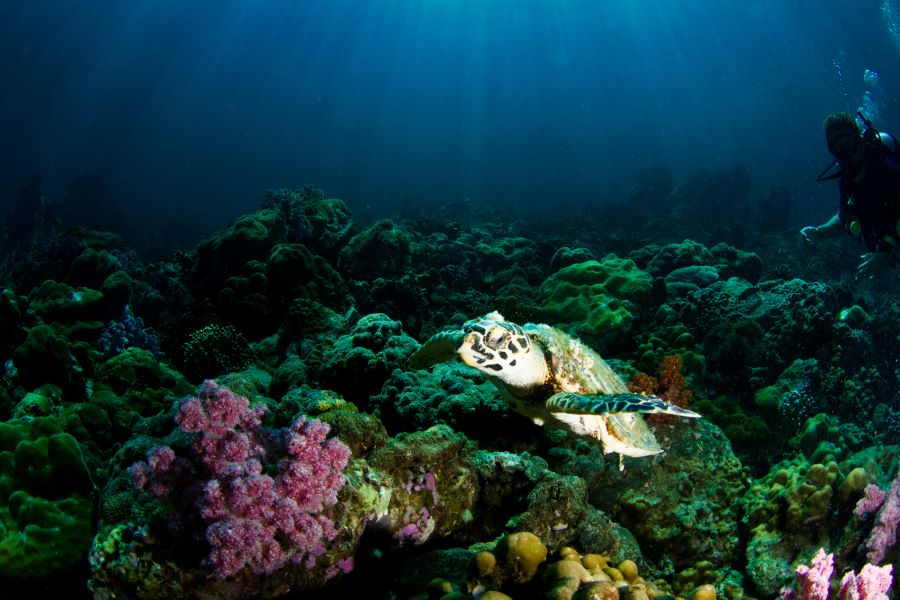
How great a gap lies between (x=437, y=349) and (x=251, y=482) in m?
1.79

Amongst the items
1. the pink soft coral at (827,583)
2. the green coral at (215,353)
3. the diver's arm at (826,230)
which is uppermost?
the diver's arm at (826,230)

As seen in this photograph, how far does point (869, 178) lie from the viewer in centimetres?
543

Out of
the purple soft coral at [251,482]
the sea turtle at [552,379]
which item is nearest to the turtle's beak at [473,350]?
the sea turtle at [552,379]

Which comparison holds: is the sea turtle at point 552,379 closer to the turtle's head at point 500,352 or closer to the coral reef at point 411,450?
the turtle's head at point 500,352

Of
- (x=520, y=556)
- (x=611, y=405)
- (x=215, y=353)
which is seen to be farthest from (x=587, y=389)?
(x=215, y=353)

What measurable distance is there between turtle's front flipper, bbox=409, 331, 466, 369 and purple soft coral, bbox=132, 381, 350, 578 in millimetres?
1186

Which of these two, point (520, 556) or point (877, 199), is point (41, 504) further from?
point (877, 199)

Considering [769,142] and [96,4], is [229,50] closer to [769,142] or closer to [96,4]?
[96,4]

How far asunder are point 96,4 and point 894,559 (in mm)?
116029

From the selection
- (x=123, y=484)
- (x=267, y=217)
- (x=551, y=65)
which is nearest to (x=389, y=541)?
(x=123, y=484)

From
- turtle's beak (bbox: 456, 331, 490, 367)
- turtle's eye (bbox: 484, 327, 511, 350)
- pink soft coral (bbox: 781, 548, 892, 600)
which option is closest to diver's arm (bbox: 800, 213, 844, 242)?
pink soft coral (bbox: 781, 548, 892, 600)

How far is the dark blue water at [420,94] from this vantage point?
219 feet

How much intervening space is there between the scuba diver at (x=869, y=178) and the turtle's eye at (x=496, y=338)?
4.96 metres

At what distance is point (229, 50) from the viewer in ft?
372
